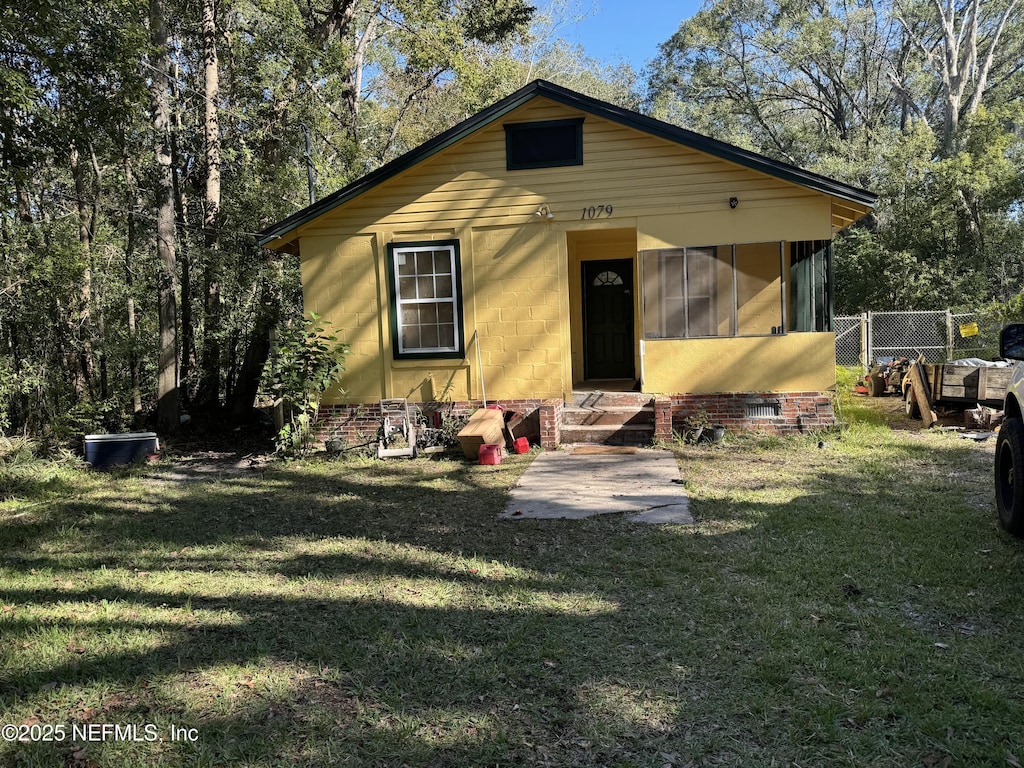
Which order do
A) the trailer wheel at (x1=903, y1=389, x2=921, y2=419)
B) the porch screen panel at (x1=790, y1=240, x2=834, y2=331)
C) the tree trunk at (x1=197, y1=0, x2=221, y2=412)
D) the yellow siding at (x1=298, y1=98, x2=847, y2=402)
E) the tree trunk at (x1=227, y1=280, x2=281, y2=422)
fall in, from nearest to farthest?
1. the yellow siding at (x1=298, y1=98, x2=847, y2=402)
2. the porch screen panel at (x1=790, y1=240, x2=834, y2=331)
3. the trailer wheel at (x1=903, y1=389, x2=921, y2=419)
4. the tree trunk at (x1=197, y1=0, x2=221, y2=412)
5. the tree trunk at (x1=227, y1=280, x2=281, y2=422)

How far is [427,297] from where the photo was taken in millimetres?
10211

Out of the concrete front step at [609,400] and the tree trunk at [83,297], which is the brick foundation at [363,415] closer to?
the concrete front step at [609,400]

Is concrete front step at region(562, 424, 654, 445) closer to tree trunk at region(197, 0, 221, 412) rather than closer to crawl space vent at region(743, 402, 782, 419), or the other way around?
crawl space vent at region(743, 402, 782, 419)

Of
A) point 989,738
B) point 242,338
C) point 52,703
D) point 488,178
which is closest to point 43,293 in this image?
point 242,338

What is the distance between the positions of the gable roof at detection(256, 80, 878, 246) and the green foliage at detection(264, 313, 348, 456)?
1588 mm

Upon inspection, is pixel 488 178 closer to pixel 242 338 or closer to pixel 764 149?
pixel 242 338

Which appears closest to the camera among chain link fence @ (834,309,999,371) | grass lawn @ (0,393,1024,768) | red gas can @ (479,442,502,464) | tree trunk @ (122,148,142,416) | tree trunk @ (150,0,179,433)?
grass lawn @ (0,393,1024,768)

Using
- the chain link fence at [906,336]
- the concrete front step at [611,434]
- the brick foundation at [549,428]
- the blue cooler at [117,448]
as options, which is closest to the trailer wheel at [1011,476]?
the concrete front step at [611,434]

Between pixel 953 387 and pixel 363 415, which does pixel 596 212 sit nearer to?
pixel 363 415

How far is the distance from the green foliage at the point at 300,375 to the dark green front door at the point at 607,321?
435 centimetres

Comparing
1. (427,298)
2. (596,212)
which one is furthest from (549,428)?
(596,212)

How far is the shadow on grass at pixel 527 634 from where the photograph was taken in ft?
9.26

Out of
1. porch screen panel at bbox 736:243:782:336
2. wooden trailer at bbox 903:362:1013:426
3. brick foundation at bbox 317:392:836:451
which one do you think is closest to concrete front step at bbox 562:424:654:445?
brick foundation at bbox 317:392:836:451

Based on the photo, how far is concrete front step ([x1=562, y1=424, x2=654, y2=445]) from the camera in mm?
9539
